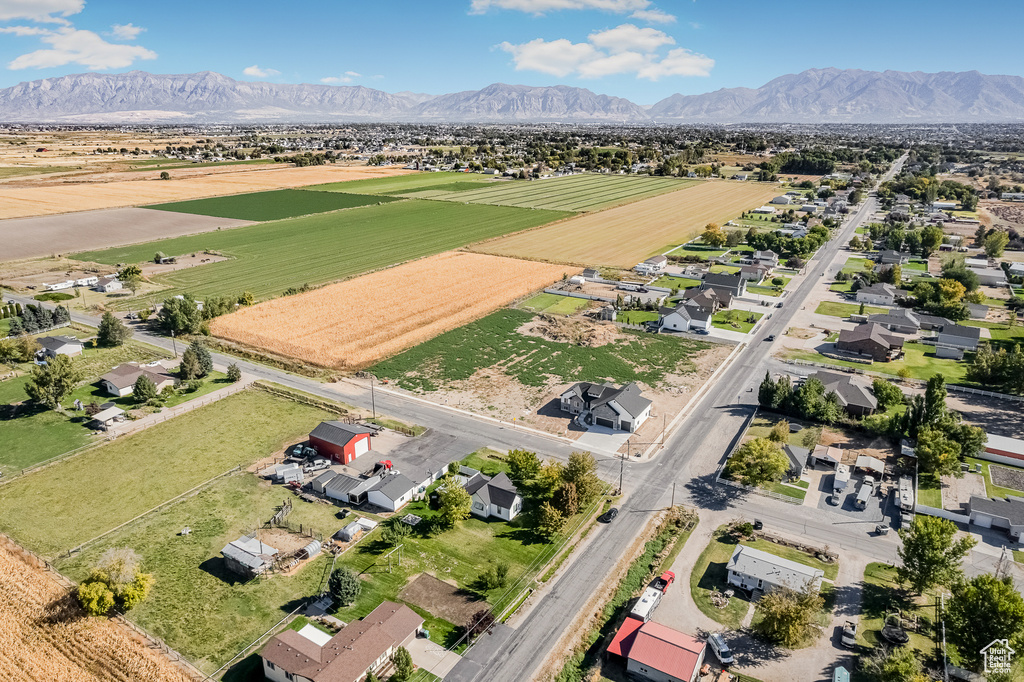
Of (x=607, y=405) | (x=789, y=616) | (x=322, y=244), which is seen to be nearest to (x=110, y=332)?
(x=322, y=244)

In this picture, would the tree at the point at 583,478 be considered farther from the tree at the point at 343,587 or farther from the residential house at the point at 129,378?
the residential house at the point at 129,378

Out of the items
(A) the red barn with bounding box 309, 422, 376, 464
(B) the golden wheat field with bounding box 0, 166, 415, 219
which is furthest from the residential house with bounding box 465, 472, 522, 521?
(B) the golden wheat field with bounding box 0, 166, 415, 219

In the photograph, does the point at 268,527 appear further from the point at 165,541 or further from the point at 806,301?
the point at 806,301

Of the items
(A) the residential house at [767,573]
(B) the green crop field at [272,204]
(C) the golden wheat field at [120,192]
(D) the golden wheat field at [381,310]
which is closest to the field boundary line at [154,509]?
(D) the golden wheat field at [381,310]

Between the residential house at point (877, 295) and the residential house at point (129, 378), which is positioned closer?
the residential house at point (129, 378)

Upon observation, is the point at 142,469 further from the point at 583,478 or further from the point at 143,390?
the point at 583,478

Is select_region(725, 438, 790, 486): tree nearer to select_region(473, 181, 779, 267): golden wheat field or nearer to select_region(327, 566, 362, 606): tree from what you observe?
select_region(327, 566, 362, 606): tree

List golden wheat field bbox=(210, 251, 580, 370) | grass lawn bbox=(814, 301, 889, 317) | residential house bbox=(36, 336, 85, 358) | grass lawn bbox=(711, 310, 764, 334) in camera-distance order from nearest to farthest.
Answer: residential house bbox=(36, 336, 85, 358) → golden wheat field bbox=(210, 251, 580, 370) → grass lawn bbox=(711, 310, 764, 334) → grass lawn bbox=(814, 301, 889, 317)

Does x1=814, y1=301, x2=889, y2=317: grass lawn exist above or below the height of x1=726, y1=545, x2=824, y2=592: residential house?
above
